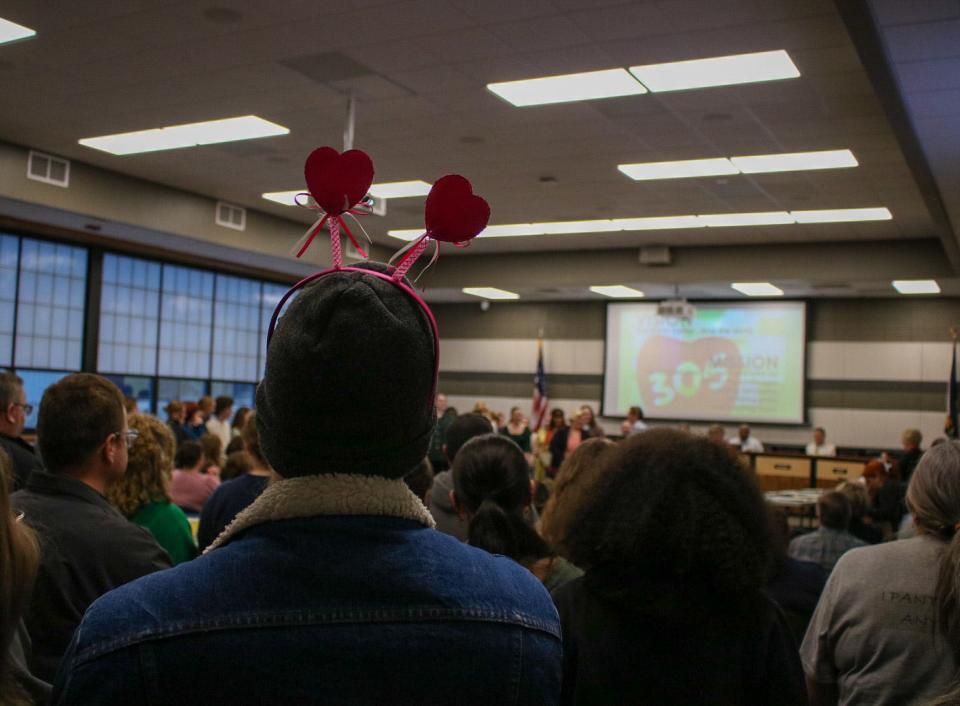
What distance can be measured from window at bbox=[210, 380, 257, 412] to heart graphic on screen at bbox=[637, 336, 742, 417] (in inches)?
252

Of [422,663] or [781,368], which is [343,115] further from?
[781,368]

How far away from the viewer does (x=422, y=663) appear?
0.91m

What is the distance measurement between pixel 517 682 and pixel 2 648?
0.65 metres

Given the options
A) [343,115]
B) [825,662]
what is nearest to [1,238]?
[343,115]

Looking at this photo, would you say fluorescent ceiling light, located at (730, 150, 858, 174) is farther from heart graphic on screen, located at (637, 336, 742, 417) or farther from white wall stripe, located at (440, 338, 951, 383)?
heart graphic on screen, located at (637, 336, 742, 417)

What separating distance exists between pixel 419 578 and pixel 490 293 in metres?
14.6

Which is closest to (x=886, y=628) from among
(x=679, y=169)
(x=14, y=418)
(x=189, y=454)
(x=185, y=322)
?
(x=14, y=418)

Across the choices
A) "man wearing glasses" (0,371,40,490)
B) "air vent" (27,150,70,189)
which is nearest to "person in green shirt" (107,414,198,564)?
"man wearing glasses" (0,371,40,490)

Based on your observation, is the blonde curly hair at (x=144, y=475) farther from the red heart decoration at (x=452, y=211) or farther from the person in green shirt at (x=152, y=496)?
the red heart decoration at (x=452, y=211)

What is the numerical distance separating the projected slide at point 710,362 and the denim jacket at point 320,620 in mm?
13896

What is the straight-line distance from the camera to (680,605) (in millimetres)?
1416

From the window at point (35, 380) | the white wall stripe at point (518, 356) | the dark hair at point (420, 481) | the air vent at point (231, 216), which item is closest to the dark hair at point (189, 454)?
the dark hair at point (420, 481)

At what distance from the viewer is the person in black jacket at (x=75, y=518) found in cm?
199

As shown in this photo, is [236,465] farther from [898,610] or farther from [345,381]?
[345,381]
